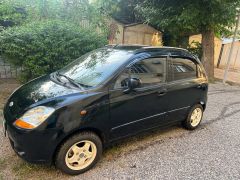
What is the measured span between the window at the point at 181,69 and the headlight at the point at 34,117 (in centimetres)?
218

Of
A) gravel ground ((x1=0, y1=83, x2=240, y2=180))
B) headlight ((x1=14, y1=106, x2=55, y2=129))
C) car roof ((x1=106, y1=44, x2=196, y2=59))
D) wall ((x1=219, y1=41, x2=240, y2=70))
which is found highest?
car roof ((x1=106, y1=44, x2=196, y2=59))

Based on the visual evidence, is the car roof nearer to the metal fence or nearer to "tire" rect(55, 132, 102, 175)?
"tire" rect(55, 132, 102, 175)

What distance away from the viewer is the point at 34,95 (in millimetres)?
3104

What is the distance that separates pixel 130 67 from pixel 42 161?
1.77 meters

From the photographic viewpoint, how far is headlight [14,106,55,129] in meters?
2.68

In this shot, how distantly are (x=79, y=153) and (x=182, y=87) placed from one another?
7.20 ft

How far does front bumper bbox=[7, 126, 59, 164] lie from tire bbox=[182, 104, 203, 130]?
279cm

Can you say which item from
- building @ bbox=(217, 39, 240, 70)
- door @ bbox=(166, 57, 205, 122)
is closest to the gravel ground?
door @ bbox=(166, 57, 205, 122)

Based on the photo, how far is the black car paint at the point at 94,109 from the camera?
272 centimetres

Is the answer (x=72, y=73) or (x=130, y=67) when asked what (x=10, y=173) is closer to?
(x=72, y=73)

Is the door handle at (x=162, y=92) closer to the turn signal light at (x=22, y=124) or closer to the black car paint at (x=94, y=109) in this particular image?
the black car paint at (x=94, y=109)

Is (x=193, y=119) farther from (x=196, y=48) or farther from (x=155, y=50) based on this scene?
(x=196, y=48)

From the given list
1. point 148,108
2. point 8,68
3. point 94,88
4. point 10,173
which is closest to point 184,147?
point 148,108

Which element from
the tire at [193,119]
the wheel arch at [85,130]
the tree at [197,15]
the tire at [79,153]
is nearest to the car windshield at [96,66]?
the wheel arch at [85,130]
